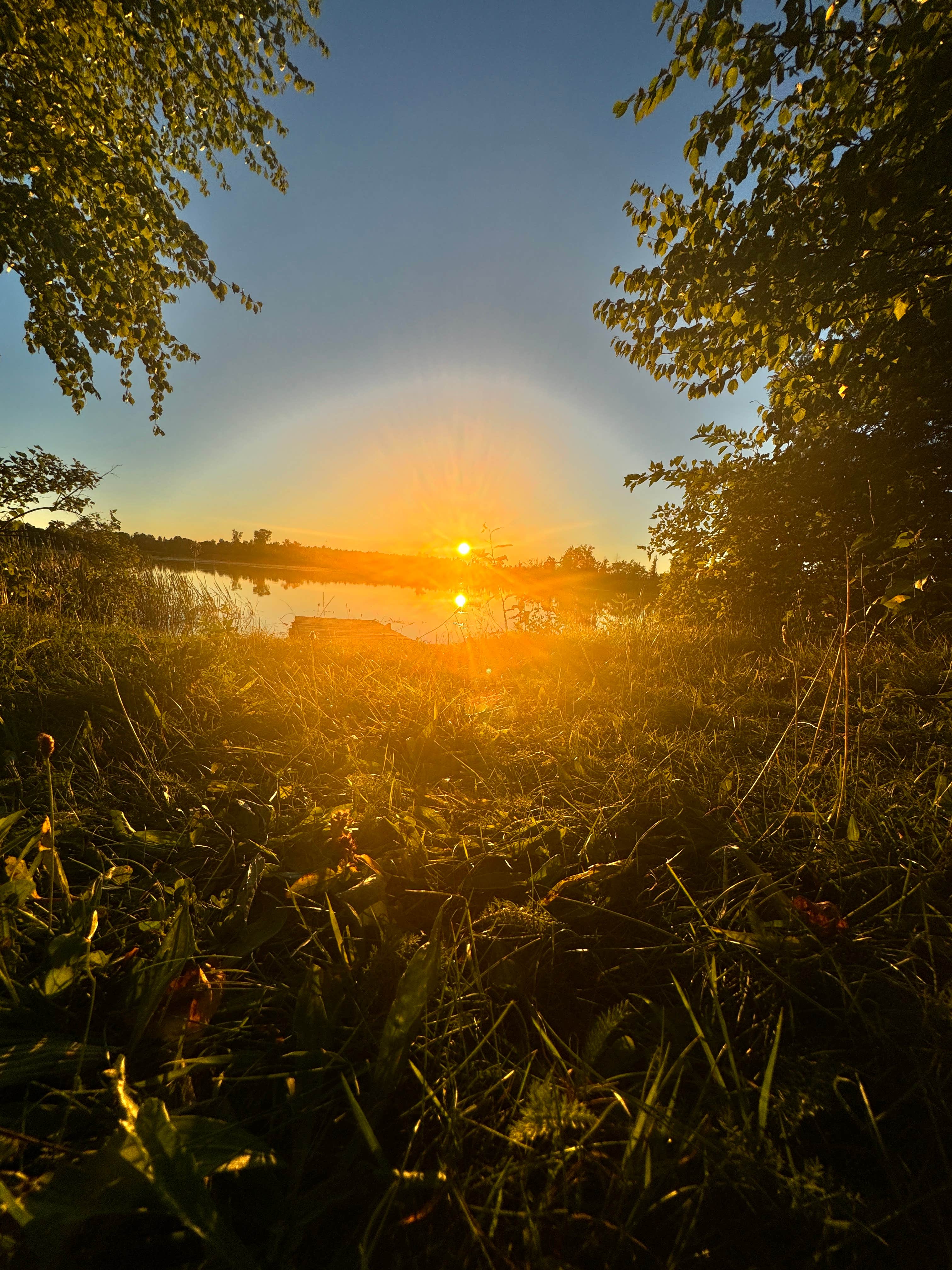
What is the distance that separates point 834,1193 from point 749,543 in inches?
199

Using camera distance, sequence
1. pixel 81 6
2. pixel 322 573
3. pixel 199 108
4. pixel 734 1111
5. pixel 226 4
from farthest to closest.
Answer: pixel 322 573 → pixel 199 108 → pixel 226 4 → pixel 81 6 → pixel 734 1111

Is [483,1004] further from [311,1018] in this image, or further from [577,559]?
[577,559]

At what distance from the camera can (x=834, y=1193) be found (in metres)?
0.63

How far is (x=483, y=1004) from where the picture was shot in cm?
96

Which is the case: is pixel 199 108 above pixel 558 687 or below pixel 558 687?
above

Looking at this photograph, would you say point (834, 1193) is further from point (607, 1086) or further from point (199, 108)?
point (199, 108)

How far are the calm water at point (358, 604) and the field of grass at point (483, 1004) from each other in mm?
2646

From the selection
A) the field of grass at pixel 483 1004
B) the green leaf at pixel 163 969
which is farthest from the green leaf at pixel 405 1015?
the green leaf at pixel 163 969

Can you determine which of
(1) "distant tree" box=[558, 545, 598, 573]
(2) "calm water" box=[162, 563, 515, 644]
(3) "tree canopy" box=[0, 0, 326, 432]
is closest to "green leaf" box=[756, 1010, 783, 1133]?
(2) "calm water" box=[162, 563, 515, 644]

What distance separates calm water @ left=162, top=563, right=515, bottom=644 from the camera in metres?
4.95

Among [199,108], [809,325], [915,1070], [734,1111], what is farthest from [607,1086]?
[199,108]

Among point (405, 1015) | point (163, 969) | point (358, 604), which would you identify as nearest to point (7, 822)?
point (163, 969)

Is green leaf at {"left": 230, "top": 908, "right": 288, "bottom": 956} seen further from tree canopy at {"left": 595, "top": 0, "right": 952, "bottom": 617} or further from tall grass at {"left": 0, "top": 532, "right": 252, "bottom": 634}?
tall grass at {"left": 0, "top": 532, "right": 252, "bottom": 634}

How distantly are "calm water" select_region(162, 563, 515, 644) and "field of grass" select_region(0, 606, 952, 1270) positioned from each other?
8.68 feet
